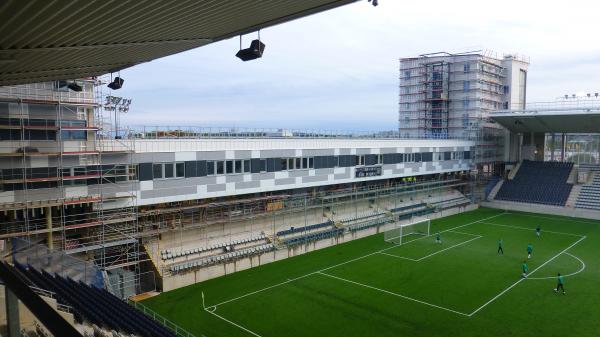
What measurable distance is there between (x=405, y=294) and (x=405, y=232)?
1231 centimetres

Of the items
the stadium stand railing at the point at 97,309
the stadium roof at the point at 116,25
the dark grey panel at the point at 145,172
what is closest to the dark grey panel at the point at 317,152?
the dark grey panel at the point at 145,172

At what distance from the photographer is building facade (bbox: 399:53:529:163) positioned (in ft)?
162

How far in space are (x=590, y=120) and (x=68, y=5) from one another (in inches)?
1719

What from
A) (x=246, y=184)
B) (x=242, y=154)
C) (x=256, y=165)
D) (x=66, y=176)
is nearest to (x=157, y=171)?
(x=66, y=176)

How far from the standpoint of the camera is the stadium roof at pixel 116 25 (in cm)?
662

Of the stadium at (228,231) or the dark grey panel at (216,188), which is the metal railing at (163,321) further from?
the dark grey panel at (216,188)

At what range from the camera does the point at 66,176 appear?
739 inches

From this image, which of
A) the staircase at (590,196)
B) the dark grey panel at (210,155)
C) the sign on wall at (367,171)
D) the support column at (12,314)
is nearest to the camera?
the support column at (12,314)

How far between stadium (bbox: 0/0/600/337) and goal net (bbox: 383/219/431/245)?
7.7 inches

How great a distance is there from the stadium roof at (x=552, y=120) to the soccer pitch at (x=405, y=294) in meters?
14.4

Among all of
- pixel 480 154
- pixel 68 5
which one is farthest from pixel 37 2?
pixel 480 154

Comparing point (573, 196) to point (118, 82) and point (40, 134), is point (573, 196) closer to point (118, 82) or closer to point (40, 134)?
point (118, 82)

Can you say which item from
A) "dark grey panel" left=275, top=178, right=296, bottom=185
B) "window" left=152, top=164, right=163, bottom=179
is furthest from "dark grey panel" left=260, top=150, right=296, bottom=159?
"window" left=152, top=164, right=163, bottom=179

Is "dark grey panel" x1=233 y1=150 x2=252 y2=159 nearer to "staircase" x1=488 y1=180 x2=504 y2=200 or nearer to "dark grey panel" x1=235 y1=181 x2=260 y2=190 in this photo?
"dark grey panel" x1=235 y1=181 x2=260 y2=190
